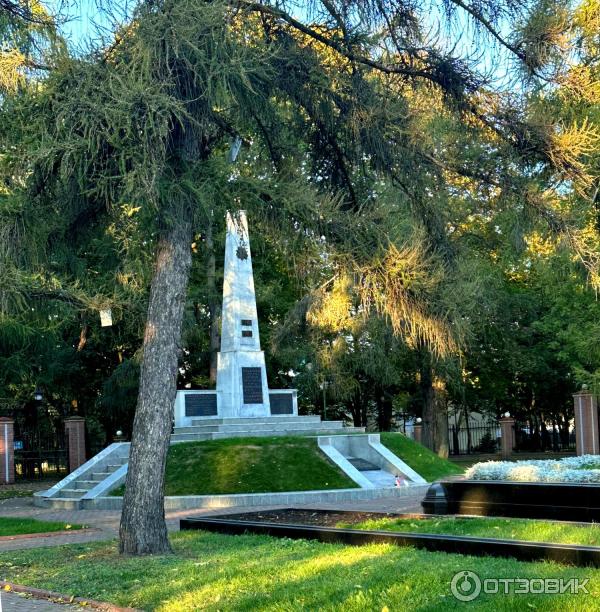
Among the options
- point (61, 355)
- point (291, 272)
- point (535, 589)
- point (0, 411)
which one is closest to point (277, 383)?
point (61, 355)

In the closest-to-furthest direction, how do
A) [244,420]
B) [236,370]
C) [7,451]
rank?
[244,420] < [236,370] < [7,451]

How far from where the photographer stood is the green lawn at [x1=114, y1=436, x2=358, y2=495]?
1891 cm

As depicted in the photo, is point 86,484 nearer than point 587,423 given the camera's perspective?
Yes

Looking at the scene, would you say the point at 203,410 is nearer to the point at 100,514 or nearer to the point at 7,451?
the point at 100,514

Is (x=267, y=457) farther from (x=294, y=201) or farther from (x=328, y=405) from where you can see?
(x=328, y=405)

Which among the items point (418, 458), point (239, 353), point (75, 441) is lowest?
point (418, 458)

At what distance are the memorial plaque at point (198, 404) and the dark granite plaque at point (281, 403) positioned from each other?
188 cm

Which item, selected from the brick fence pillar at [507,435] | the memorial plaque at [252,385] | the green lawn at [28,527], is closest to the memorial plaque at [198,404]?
the memorial plaque at [252,385]

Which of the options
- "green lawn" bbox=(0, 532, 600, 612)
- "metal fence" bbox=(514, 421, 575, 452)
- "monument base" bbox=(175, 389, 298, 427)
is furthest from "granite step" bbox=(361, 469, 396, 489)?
"metal fence" bbox=(514, 421, 575, 452)

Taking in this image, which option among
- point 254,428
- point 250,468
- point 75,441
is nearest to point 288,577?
→ point 250,468

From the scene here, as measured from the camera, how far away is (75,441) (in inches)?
1176

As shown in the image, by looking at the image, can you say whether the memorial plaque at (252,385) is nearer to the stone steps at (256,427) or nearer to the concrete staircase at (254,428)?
Answer: the concrete staircase at (254,428)

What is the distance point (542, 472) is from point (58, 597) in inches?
277

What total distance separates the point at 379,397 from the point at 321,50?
27530mm
